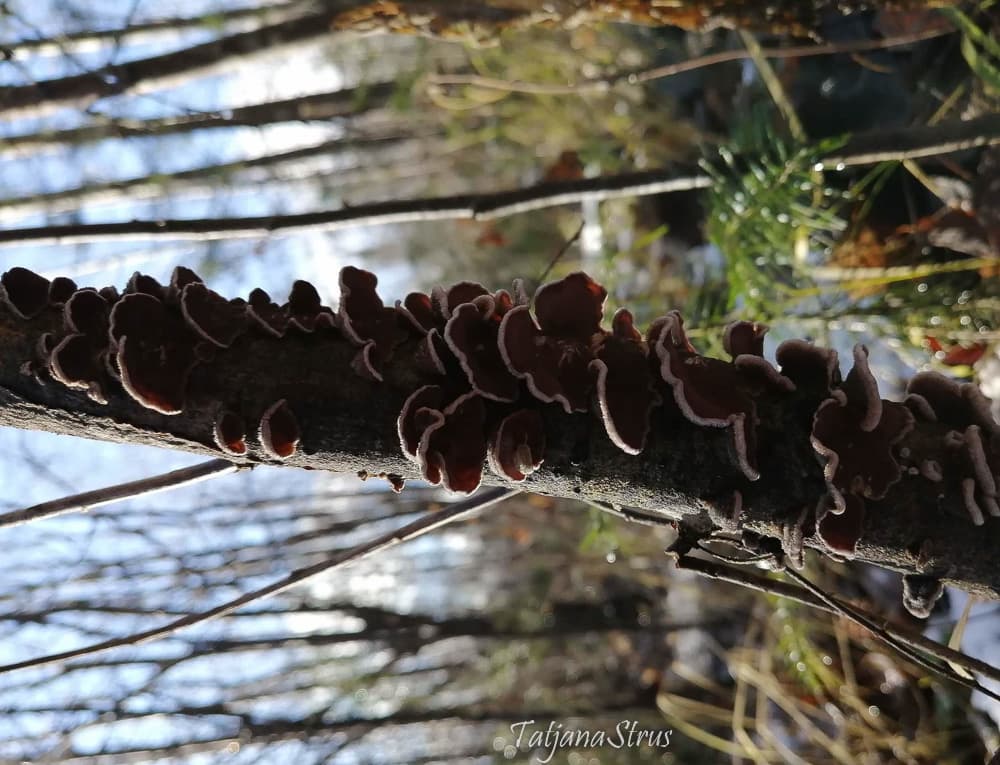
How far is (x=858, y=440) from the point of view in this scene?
92 centimetres

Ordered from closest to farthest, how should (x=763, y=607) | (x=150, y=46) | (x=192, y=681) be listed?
(x=150, y=46) → (x=192, y=681) → (x=763, y=607)

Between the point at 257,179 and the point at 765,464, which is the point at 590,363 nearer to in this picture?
the point at 765,464

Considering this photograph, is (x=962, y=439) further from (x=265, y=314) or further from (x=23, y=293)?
(x=23, y=293)

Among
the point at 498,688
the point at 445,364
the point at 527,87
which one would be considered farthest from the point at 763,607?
the point at 445,364

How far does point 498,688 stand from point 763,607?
1852 millimetres

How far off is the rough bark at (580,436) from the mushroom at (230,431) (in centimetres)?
1

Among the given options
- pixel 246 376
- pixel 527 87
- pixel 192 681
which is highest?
pixel 527 87

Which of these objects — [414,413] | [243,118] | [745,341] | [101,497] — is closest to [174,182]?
[243,118]

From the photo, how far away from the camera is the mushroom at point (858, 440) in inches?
35.4

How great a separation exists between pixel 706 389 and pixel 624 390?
0.11 metres

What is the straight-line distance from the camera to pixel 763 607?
4059mm

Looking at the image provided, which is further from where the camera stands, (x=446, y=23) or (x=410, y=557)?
(x=410, y=557)

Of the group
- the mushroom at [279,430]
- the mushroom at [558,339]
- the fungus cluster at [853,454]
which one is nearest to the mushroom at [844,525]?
the fungus cluster at [853,454]

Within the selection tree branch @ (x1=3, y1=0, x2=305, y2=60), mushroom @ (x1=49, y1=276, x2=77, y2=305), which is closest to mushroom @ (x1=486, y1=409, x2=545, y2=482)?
mushroom @ (x1=49, y1=276, x2=77, y2=305)
